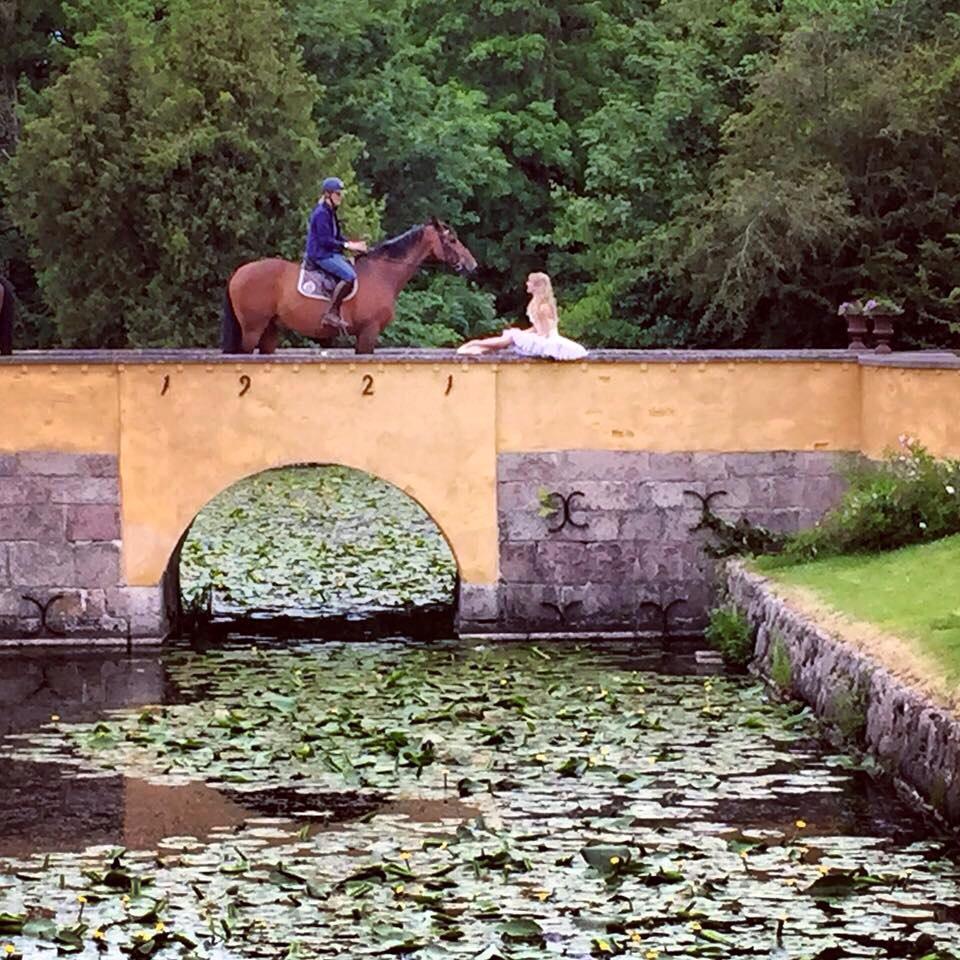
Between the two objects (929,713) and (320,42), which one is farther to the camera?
(320,42)

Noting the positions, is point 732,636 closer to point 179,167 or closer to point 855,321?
point 855,321

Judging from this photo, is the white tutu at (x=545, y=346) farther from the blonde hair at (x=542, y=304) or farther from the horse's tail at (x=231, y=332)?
the horse's tail at (x=231, y=332)

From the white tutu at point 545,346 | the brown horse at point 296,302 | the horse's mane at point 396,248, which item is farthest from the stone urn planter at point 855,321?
the brown horse at point 296,302

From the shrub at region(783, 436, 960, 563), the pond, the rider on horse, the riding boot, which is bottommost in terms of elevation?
the pond

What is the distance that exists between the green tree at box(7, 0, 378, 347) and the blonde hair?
17582mm

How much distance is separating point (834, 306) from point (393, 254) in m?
12.4

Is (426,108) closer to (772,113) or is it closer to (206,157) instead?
(206,157)

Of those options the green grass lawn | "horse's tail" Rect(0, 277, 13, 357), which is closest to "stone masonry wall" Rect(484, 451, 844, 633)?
the green grass lawn

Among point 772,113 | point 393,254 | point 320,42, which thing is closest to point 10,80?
point 320,42

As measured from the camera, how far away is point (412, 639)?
2197 cm

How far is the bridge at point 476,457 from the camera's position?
71.8 feet

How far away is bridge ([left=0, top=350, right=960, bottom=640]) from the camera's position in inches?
861

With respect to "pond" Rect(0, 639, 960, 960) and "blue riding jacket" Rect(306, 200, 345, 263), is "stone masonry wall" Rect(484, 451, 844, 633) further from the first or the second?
"blue riding jacket" Rect(306, 200, 345, 263)

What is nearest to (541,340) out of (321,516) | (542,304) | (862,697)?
(542,304)
